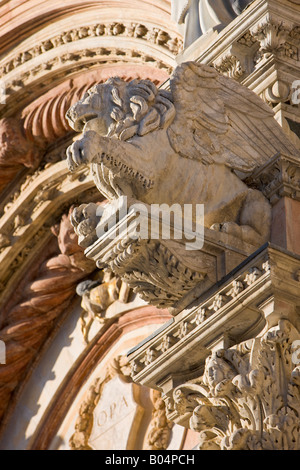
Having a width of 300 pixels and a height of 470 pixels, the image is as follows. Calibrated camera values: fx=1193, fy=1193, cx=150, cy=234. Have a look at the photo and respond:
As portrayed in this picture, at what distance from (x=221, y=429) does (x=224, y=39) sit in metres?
1.82

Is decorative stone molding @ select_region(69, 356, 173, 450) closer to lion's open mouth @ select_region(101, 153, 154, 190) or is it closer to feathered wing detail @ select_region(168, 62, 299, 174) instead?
feathered wing detail @ select_region(168, 62, 299, 174)

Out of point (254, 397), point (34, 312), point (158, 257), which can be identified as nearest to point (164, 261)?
point (158, 257)

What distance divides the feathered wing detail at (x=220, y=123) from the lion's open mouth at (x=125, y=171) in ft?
0.71

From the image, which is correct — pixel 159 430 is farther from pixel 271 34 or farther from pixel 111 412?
pixel 271 34

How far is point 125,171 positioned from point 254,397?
87 centimetres

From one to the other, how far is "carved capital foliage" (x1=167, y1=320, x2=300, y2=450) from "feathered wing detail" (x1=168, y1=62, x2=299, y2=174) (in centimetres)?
78

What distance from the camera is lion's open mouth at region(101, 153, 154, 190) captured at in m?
3.99

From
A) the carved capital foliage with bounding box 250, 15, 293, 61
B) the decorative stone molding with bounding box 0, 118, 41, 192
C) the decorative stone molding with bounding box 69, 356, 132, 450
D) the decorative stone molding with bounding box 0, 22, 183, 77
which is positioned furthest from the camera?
the decorative stone molding with bounding box 0, 118, 41, 192

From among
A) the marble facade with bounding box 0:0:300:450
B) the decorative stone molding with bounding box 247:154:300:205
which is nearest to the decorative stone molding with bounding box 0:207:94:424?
the marble facade with bounding box 0:0:300:450

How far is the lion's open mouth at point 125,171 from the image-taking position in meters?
3.99

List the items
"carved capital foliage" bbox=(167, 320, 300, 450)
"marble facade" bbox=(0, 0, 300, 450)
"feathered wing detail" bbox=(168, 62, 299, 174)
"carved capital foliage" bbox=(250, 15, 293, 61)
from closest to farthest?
"carved capital foliage" bbox=(167, 320, 300, 450), "marble facade" bbox=(0, 0, 300, 450), "feathered wing detail" bbox=(168, 62, 299, 174), "carved capital foliage" bbox=(250, 15, 293, 61)

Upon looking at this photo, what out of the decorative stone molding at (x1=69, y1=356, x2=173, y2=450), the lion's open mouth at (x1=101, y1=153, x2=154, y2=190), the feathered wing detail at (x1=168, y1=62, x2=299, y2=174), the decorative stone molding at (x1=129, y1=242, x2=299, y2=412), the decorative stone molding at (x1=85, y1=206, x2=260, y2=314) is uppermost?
the decorative stone molding at (x1=69, y1=356, x2=173, y2=450)

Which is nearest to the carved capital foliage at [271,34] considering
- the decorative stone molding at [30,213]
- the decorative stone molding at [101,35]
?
the decorative stone molding at [101,35]

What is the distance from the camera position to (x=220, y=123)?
4.46 meters
